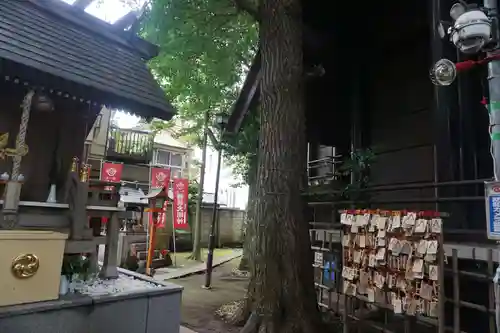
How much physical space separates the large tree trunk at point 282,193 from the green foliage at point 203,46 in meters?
2.73

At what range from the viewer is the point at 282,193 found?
5590mm

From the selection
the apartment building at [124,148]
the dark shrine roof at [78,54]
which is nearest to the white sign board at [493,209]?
the dark shrine roof at [78,54]

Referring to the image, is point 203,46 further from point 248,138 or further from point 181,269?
point 181,269

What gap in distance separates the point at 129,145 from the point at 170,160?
432 centimetres

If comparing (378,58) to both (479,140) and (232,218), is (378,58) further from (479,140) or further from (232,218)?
(232,218)

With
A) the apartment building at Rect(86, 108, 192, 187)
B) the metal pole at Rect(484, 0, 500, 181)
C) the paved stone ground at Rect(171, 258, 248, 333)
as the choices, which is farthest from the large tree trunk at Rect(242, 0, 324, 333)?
the apartment building at Rect(86, 108, 192, 187)

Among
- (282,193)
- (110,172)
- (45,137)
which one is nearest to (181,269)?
(110,172)

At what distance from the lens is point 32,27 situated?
208 inches

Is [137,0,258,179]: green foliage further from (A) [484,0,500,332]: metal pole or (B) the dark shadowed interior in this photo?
(A) [484,0,500,332]: metal pole

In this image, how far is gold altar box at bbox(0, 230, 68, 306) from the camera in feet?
13.5

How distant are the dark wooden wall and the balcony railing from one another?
14.3 metres

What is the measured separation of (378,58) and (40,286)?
881 cm

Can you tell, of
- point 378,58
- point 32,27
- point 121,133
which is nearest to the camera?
point 32,27

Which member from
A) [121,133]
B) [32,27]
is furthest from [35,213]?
[121,133]
